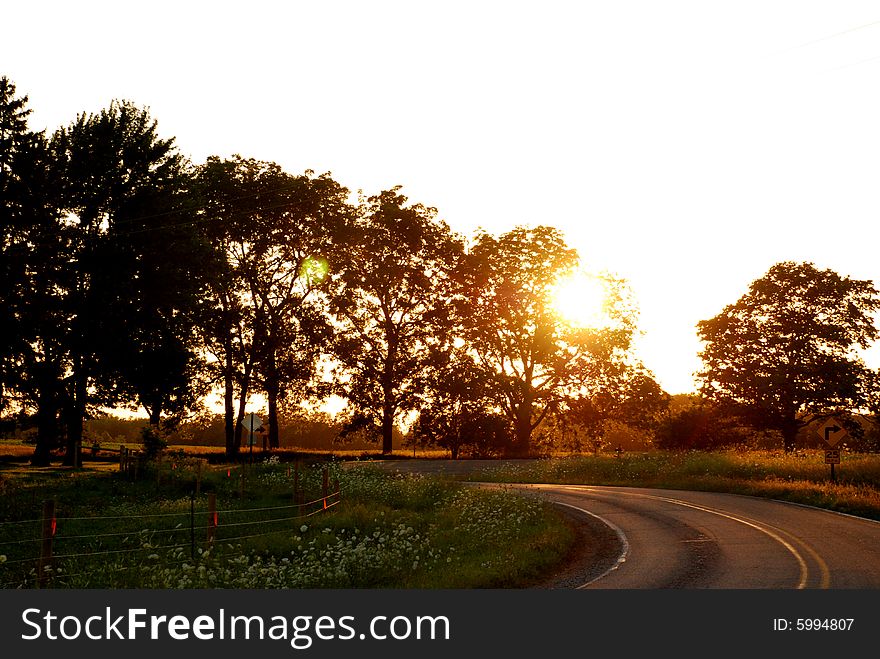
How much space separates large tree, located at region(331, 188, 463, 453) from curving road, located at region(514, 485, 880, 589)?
1275 inches

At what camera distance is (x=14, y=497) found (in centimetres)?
2886

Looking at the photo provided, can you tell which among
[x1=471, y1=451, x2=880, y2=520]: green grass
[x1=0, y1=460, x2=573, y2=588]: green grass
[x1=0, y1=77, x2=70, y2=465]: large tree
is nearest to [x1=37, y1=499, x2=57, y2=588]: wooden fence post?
[x1=0, y1=460, x2=573, y2=588]: green grass

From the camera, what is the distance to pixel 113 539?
22.0 metres

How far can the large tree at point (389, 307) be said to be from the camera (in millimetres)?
62188

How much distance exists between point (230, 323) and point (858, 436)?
46.5 m

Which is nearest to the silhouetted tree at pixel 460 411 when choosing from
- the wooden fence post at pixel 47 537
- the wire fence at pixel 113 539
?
the wire fence at pixel 113 539

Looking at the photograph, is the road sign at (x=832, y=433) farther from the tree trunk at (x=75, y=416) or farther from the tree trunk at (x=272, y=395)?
the tree trunk at (x=272, y=395)

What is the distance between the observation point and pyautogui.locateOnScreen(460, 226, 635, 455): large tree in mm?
61938

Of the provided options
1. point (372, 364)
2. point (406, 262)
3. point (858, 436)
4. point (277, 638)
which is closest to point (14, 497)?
point (277, 638)

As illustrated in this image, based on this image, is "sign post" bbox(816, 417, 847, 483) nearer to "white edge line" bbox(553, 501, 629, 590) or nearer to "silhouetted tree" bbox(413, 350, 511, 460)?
"white edge line" bbox(553, 501, 629, 590)

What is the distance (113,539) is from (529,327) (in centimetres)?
4351

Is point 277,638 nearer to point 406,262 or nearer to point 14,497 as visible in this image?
point 14,497

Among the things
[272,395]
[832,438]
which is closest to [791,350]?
[832,438]

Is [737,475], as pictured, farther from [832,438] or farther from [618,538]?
[618,538]
